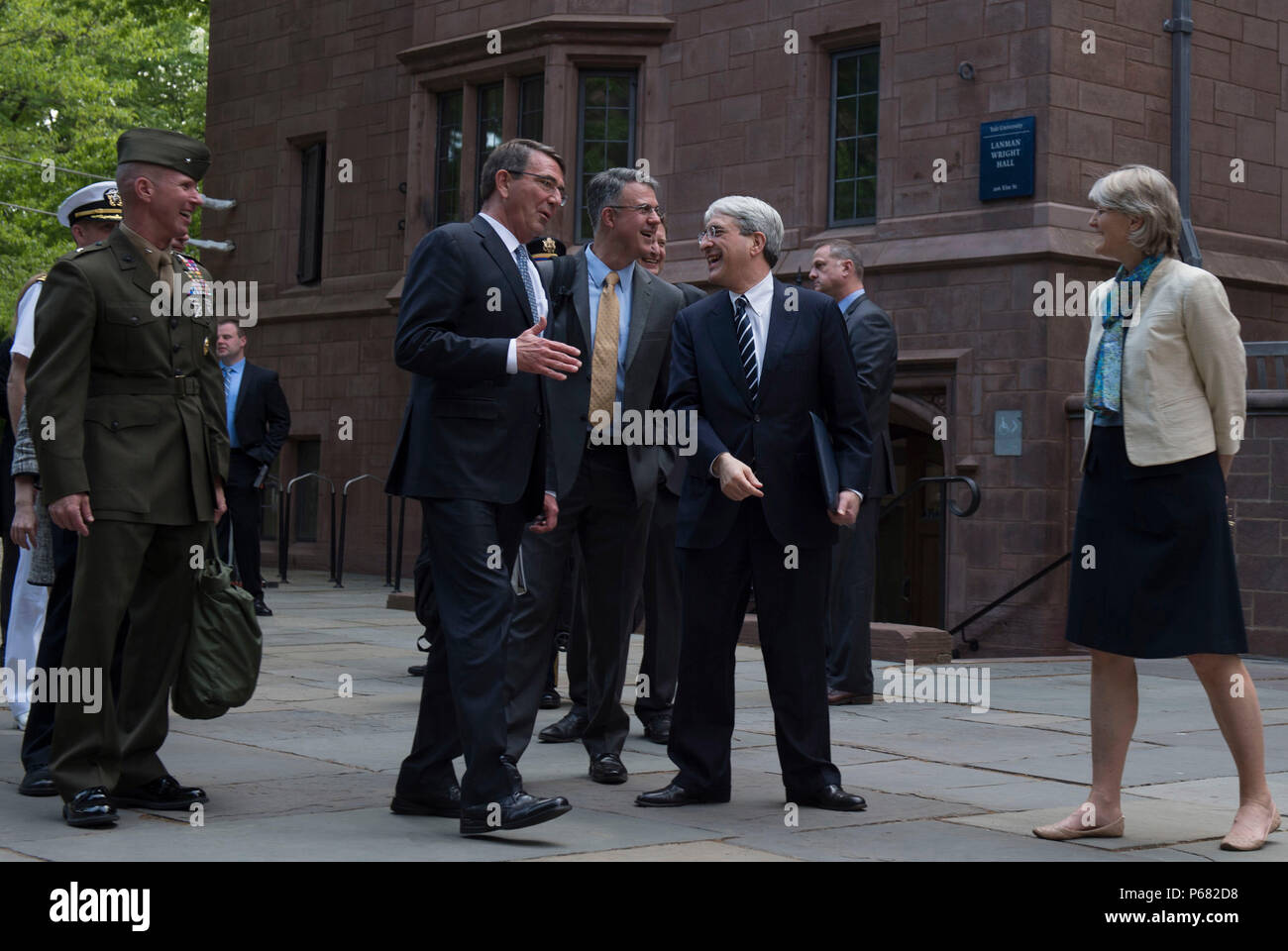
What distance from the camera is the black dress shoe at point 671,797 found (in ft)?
18.7

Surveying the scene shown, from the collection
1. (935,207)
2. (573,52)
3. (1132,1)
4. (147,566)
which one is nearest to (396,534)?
(573,52)

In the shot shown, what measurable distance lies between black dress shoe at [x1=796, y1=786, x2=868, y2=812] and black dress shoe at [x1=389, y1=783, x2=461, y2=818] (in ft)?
3.86

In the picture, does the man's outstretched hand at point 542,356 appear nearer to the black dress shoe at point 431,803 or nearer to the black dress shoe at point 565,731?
the black dress shoe at point 431,803

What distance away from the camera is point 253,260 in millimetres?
22438

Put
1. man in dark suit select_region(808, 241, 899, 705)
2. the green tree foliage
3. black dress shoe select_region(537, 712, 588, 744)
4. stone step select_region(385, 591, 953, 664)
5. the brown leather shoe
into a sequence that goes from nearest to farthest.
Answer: black dress shoe select_region(537, 712, 588, 744), man in dark suit select_region(808, 241, 899, 705), the brown leather shoe, stone step select_region(385, 591, 953, 664), the green tree foliage

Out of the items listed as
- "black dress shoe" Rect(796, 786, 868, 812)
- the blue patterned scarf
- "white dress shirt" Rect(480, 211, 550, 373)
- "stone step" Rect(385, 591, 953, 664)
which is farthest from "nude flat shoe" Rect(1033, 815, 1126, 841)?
"stone step" Rect(385, 591, 953, 664)

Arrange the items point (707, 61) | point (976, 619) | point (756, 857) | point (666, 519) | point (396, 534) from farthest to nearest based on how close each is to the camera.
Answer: point (396, 534) < point (707, 61) < point (976, 619) < point (666, 519) < point (756, 857)

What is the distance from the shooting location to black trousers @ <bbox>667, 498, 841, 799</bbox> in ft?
19.0

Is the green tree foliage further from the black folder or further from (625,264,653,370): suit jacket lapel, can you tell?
the black folder

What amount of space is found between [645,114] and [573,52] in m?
1.08

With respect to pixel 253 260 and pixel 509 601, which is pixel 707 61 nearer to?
pixel 253 260

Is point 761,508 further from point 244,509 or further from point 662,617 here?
point 244,509

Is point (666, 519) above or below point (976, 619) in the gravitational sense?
above

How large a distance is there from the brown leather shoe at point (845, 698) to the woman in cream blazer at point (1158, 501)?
11.1ft
